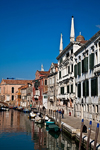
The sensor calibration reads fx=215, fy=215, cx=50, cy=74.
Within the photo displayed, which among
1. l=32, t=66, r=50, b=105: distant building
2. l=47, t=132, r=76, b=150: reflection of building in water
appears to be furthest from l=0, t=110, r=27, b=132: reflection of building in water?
l=32, t=66, r=50, b=105: distant building

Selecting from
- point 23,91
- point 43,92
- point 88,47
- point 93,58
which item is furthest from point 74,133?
point 23,91

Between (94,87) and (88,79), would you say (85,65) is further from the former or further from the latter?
(94,87)

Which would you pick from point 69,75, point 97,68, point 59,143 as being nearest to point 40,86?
point 69,75

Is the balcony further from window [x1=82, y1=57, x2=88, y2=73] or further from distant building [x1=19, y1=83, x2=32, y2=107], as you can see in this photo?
distant building [x1=19, y1=83, x2=32, y2=107]

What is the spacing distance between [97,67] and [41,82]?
31.7m

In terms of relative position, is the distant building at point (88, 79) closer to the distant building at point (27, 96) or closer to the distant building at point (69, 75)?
the distant building at point (69, 75)

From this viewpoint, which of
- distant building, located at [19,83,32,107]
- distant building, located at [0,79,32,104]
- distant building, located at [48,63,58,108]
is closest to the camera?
distant building, located at [48,63,58,108]

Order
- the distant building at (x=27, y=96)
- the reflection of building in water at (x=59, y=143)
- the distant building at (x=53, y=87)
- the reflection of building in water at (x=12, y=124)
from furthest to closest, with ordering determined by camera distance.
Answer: the distant building at (x=27, y=96) → the distant building at (x=53, y=87) → the reflection of building in water at (x=12, y=124) → the reflection of building in water at (x=59, y=143)

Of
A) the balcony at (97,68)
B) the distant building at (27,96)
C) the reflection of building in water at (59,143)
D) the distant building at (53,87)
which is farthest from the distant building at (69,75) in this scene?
the distant building at (27,96)

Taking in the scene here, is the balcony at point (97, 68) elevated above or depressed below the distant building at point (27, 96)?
above

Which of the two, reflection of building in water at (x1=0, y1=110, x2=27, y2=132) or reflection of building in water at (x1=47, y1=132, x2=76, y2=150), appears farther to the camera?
reflection of building in water at (x1=0, y1=110, x2=27, y2=132)

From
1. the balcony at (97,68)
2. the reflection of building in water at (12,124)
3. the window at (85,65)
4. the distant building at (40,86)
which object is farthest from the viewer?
the distant building at (40,86)

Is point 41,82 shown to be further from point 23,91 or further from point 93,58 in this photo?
point 93,58

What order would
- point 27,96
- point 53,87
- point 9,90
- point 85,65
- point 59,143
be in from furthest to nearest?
point 9,90, point 27,96, point 53,87, point 85,65, point 59,143
